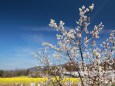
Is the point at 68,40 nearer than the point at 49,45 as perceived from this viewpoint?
Yes

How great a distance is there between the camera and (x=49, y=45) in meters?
6.71

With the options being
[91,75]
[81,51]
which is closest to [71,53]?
[81,51]

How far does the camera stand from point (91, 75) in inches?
237

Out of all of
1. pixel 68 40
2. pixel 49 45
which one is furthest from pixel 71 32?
pixel 49 45

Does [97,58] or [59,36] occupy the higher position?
[59,36]

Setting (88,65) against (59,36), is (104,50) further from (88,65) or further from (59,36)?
(59,36)

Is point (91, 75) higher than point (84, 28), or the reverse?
point (84, 28)

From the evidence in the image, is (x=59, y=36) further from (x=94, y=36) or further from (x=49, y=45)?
(x=94, y=36)

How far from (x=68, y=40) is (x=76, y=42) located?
10.2 inches

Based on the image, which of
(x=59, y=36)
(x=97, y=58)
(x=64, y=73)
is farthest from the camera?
(x=64, y=73)

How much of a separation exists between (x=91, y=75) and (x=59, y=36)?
1135 mm

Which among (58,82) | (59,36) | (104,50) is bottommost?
(58,82)

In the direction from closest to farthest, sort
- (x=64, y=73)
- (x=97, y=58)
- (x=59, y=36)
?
(x=97, y=58)
(x=59, y=36)
(x=64, y=73)

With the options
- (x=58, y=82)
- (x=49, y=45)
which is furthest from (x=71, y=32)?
(x=58, y=82)
